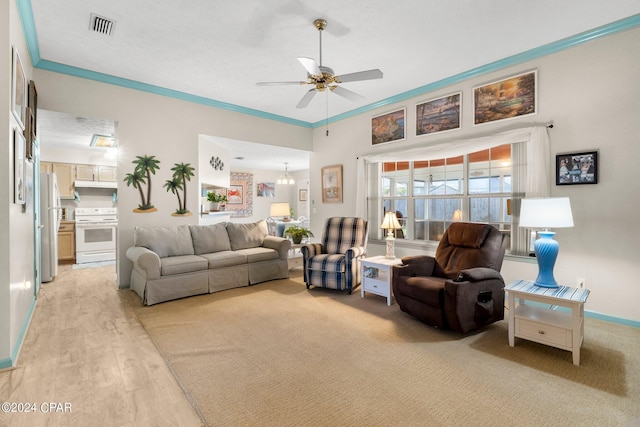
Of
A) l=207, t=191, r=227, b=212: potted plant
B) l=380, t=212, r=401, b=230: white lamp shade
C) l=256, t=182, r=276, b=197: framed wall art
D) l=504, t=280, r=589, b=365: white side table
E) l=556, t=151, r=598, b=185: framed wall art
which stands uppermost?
l=256, t=182, r=276, b=197: framed wall art

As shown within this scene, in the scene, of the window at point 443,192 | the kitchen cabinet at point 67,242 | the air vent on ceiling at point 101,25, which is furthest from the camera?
the kitchen cabinet at point 67,242

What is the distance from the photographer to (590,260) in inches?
123

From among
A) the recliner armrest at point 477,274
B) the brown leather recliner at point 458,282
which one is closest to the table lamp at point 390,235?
the brown leather recliner at point 458,282

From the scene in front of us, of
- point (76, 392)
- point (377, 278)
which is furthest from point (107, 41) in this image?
point (377, 278)

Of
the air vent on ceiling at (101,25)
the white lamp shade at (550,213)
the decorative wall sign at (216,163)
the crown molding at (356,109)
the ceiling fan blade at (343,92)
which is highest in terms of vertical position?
the air vent on ceiling at (101,25)

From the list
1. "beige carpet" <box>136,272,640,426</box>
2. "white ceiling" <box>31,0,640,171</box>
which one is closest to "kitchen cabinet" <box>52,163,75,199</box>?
"white ceiling" <box>31,0,640,171</box>

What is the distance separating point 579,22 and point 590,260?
2.30m

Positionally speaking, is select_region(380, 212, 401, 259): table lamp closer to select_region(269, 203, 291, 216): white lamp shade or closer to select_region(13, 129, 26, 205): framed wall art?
select_region(269, 203, 291, 216): white lamp shade

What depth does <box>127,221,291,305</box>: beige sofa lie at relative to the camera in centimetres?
363

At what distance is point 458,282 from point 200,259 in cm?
306

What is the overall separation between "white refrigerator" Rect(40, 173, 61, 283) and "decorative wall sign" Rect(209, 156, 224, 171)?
92.2 inches

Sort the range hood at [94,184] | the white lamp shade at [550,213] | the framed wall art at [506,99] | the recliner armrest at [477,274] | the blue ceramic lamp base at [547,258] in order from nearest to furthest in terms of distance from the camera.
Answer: the white lamp shade at [550,213] → the blue ceramic lamp base at [547,258] → the recliner armrest at [477,274] → the framed wall art at [506,99] → the range hood at [94,184]

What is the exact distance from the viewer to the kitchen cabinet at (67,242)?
624cm

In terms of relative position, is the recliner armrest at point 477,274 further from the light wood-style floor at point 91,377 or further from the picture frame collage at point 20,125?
the picture frame collage at point 20,125
